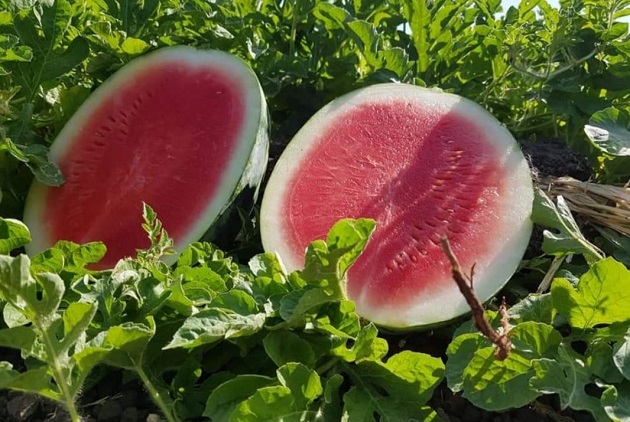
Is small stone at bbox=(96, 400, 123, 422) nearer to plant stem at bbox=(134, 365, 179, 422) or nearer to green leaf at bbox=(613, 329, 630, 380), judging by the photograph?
plant stem at bbox=(134, 365, 179, 422)

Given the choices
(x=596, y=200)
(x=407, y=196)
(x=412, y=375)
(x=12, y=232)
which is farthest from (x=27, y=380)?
(x=596, y=200)

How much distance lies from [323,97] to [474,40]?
40 cm

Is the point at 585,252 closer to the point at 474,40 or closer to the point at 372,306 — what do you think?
the point at 372,306

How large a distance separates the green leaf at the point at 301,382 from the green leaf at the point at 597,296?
36cm

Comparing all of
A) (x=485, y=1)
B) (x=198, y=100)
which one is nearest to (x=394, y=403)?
(x=198, y=100)

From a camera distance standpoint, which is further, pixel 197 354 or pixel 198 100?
pixel 198 100

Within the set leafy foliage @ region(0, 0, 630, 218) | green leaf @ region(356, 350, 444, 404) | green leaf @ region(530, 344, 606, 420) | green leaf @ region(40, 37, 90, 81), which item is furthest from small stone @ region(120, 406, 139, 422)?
green leaf @ region(40, 37, 90, 81)

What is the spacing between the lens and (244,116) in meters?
1.57

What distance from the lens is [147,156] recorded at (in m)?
1.61

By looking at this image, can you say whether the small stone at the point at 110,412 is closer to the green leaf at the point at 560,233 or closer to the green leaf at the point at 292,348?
the green leaf at the point at 292,348

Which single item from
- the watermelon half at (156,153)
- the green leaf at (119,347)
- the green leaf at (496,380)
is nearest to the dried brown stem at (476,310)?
the green leaf at (496,380)

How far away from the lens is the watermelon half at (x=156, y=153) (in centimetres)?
152

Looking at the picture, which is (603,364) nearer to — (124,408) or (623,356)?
(623,356)

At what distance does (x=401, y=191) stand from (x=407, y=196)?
0.06 ft
